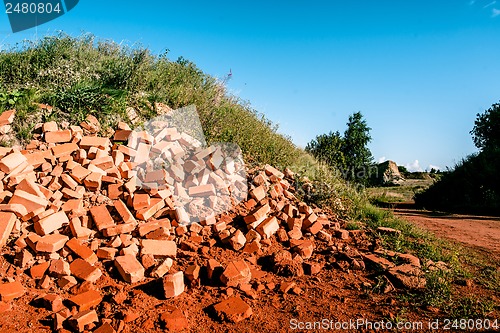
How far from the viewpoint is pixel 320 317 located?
9.64 ft

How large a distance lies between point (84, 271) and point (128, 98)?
3.45 m

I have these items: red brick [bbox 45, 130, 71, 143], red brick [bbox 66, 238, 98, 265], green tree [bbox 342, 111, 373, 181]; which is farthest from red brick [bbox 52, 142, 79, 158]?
green tree [bbox 342, 111, 373, 181]

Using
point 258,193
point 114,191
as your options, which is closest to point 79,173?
point 114,191

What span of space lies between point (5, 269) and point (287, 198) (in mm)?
3332

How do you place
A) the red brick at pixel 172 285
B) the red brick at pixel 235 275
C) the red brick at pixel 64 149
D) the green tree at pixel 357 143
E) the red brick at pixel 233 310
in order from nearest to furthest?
the red brick at pixel 233 310 < the red brick at pixel 172 285 < the red brick at pixel 235 275 < the red brick at pixel 64 149 < the green tree at pixel 357 143

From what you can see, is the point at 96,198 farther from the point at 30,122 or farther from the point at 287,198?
the point at 287,198

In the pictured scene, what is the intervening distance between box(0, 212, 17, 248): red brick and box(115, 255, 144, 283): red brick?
1.14 meters

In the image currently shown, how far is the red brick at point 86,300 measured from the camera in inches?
119

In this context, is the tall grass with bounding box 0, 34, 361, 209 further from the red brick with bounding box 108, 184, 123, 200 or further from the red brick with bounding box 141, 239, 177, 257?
the red brick with bounding box 141, 239, 177, 257

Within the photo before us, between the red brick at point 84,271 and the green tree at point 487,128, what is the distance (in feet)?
77.0

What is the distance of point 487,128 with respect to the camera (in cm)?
2333

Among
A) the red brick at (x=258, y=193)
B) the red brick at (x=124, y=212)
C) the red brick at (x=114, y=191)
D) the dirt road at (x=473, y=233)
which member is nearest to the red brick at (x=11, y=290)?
the red brick at (x=124, y=212)

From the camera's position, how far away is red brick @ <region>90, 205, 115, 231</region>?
4.01 meters

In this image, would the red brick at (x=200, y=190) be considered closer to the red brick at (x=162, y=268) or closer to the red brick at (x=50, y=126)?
the red brick at (x=162, y=268)
